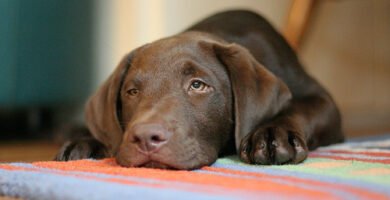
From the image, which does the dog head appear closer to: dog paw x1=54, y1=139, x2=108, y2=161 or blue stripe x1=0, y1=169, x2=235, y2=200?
dog paw x1=54, y1=139, x2=108, y2=161

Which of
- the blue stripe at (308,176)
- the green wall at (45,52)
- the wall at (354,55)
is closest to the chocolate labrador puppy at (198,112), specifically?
the blue stripe at (308,176)

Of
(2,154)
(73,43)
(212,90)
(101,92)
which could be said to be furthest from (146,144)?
(73,43)

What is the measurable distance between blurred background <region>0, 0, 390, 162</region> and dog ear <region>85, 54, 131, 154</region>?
2.13 m

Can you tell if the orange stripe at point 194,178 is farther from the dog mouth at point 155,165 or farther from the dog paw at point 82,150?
the dog paw at point 82,150

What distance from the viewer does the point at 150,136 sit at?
70.7 inches

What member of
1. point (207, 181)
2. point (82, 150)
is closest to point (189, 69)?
point (82, 150)

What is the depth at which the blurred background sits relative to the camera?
16.0 ft

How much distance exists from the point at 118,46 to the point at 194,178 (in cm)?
397

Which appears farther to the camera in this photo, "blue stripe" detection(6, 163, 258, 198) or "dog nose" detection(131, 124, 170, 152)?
"dog nose" detection(131, 124, 170, 152)

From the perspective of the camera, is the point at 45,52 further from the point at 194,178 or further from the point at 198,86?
the point at 194,178

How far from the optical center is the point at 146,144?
1810 millimetres

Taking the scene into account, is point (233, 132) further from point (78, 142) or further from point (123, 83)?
point (78, 142)

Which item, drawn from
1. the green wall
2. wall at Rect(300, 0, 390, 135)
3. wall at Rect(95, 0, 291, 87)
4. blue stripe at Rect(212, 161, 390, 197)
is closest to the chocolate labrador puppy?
blue stripe at Rect(212, 161, 390, 197)

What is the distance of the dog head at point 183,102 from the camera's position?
1.85m
